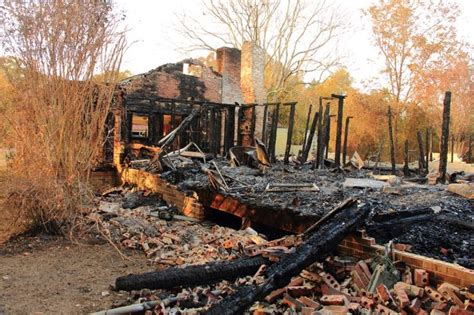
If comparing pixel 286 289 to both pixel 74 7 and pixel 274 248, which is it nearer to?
pixel 274 248

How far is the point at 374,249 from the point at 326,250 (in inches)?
19.1

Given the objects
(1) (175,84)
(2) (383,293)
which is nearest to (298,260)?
(2) (383,293)

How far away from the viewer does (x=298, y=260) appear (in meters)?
3.39

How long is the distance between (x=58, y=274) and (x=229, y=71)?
51.1 ft

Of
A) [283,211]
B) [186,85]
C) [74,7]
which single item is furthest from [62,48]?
[186,85]

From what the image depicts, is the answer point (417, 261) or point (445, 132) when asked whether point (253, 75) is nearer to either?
point (445, 132)

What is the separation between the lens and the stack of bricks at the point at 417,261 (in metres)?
2.99

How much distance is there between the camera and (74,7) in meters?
4.70

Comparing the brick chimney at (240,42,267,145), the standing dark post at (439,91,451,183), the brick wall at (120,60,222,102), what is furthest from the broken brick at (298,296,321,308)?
the brick chimney at (240,42,267,145)

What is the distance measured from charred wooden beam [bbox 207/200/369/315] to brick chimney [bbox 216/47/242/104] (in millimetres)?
14863

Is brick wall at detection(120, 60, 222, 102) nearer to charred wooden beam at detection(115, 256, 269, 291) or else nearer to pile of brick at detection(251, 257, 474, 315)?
charred wooden beam at detection(115, 256, 269, 291)

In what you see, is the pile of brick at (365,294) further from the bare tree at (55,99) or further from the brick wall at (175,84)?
the brick wall at (175,84)

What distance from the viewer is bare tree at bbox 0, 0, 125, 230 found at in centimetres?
464

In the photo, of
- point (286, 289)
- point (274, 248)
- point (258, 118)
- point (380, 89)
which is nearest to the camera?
point (286, 289)
